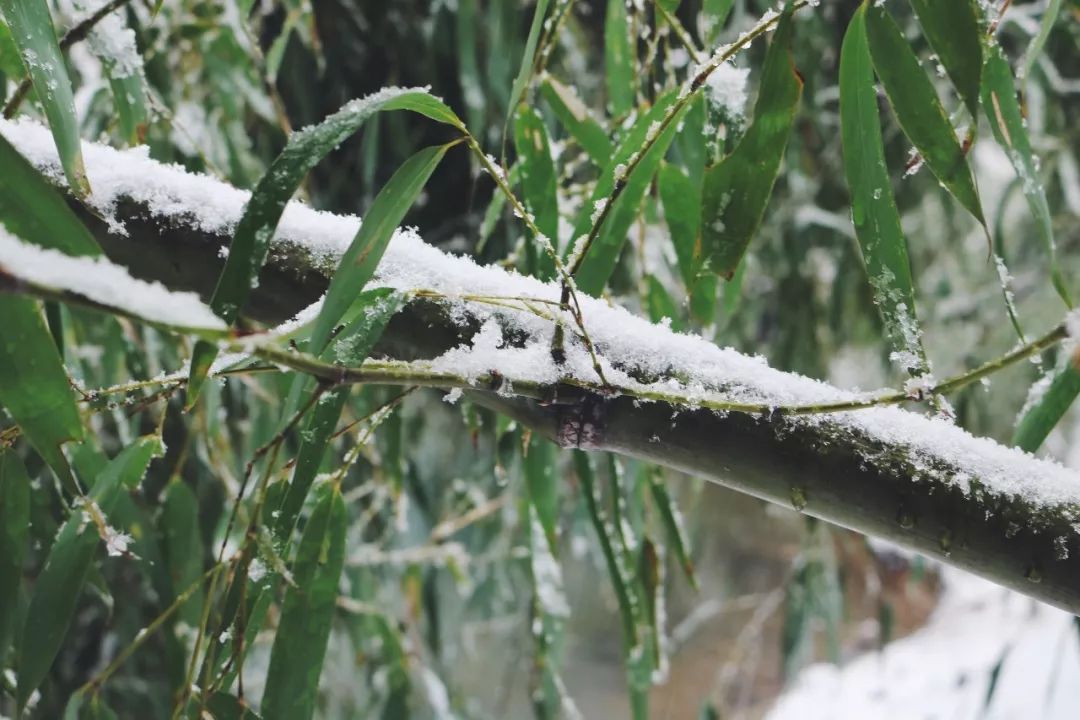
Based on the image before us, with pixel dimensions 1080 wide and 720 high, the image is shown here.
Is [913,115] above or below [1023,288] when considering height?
below

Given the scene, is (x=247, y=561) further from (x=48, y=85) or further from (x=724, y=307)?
(x=724, y=307)

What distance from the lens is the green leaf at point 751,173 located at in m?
0.31

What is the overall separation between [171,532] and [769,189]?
0.49m

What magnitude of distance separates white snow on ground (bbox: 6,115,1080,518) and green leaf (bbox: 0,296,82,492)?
0.08 metres

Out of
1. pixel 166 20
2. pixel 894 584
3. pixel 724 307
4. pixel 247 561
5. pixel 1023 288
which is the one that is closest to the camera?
pixel 247 561

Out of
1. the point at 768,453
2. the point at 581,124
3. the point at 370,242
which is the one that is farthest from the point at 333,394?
the point at 581,124

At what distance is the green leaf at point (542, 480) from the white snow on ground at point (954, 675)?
1.47 meters

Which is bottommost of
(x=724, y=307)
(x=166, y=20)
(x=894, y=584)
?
(x=724, y=307)

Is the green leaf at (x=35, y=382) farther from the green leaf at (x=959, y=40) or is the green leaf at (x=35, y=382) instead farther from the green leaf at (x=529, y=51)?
the green leaf at (x=959, y=40)

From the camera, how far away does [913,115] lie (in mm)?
312

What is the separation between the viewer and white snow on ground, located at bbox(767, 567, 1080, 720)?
1.90 m

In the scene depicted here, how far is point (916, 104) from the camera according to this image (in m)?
0.31

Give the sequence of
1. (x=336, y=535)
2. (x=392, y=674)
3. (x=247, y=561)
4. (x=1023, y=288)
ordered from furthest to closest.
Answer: (x=1023, y=288), (x=392, y=674), (x=336, y=535), (x=247, y=561)

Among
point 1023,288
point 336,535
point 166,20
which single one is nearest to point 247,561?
point 336,535
